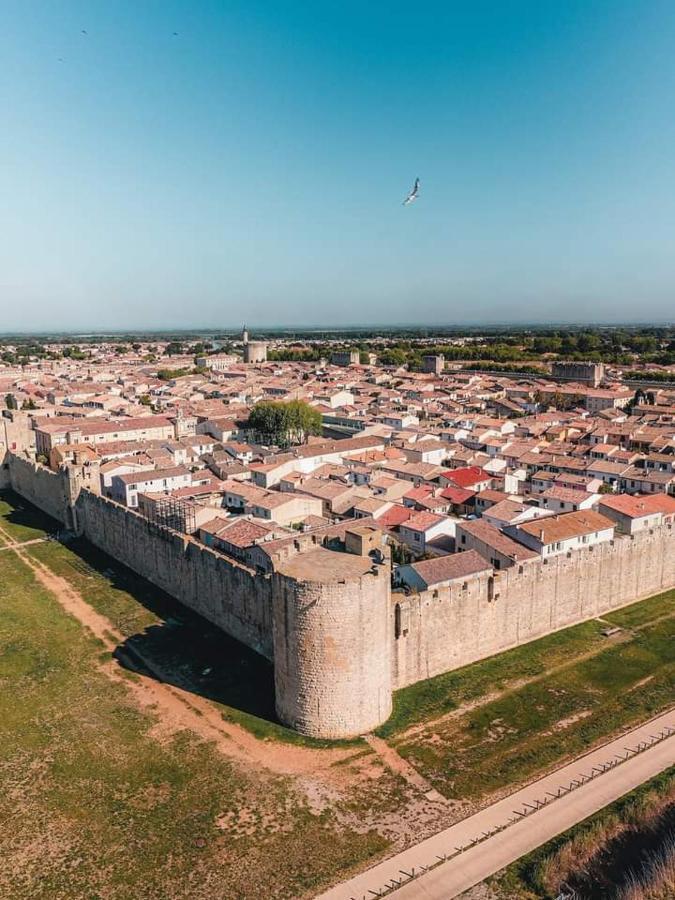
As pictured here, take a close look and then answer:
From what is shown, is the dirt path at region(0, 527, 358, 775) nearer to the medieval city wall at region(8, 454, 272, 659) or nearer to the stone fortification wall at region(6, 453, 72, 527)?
the medieval city wall at region(8, 454, 272, 659)

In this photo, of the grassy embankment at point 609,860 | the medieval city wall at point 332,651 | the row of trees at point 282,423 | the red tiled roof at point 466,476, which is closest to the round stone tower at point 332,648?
the medieval city wall at point 332,651

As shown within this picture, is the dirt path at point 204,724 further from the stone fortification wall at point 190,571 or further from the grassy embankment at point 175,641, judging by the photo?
the stone fortification wall at point 190,571

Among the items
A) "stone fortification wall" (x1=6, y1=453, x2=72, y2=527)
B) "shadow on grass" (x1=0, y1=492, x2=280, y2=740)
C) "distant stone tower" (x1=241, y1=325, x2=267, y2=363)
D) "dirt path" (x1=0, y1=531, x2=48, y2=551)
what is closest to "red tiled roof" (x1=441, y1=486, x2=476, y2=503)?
"shadow on grass" (x1=0, y1=492, x2=280, y2=740)

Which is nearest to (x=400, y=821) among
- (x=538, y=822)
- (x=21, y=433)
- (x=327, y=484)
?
(x=538, y=822)

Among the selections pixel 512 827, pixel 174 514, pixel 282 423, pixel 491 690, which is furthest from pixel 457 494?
pixel 512 827

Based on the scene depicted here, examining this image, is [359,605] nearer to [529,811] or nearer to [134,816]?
[529,811]

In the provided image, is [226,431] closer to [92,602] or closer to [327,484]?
[327,484]

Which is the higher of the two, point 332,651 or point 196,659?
point 332,651
